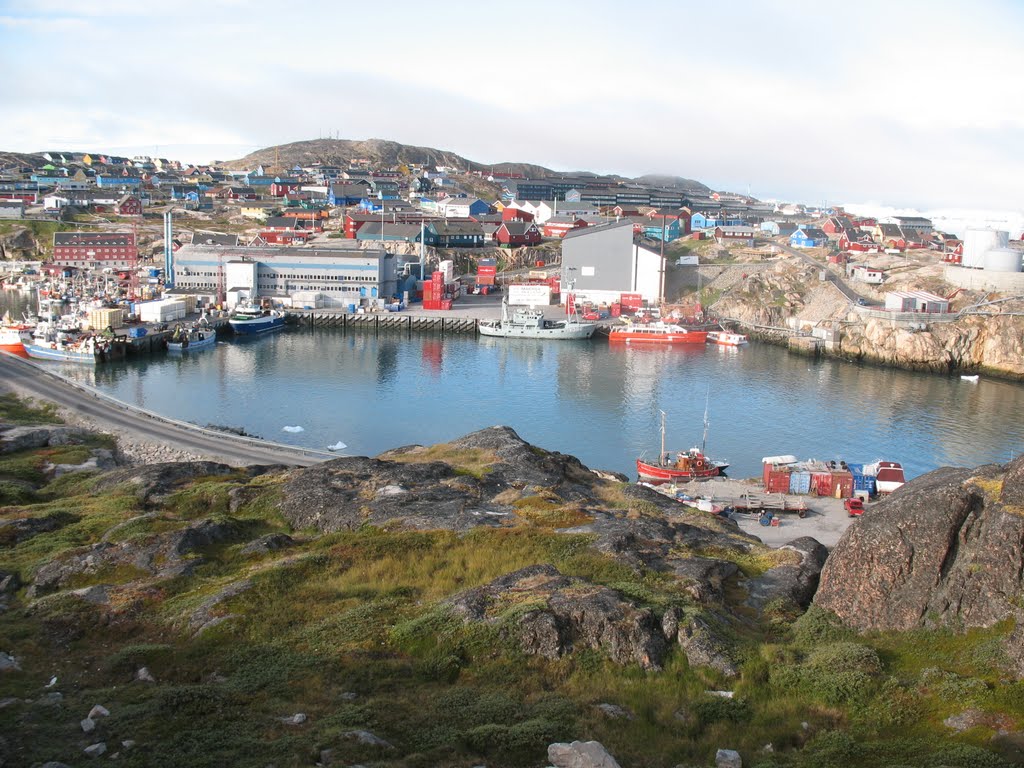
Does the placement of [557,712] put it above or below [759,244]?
below

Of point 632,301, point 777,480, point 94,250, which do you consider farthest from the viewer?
point 94,250

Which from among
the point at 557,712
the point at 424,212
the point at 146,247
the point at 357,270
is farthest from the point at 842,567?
the point at 424,212

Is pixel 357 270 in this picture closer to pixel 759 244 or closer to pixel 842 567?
pixel 759 244

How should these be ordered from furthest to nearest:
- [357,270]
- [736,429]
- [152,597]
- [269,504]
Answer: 1. [357,270]
2. [736,429]
3. [269,504]
4. [152,597]

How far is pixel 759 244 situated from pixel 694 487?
143ft

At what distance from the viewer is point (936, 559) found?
7.55 meters

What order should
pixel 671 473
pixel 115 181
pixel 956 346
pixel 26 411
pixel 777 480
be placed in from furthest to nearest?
pixel 115 181, pixel 956 346, pixel 26 411, pixel 671 473, pixel 777 480

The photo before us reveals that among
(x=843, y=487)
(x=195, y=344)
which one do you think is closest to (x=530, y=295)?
(x=195, y=344)

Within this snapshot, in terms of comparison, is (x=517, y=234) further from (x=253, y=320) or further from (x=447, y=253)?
(x=253, y=320)

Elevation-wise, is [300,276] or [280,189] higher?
[280,189]

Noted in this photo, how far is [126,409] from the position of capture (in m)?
22.7

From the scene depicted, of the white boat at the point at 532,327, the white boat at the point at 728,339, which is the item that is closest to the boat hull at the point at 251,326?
the white boat at the point at 532,327

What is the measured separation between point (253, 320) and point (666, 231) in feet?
107

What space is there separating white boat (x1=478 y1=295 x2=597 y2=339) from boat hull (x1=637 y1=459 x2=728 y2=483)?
22.3m
